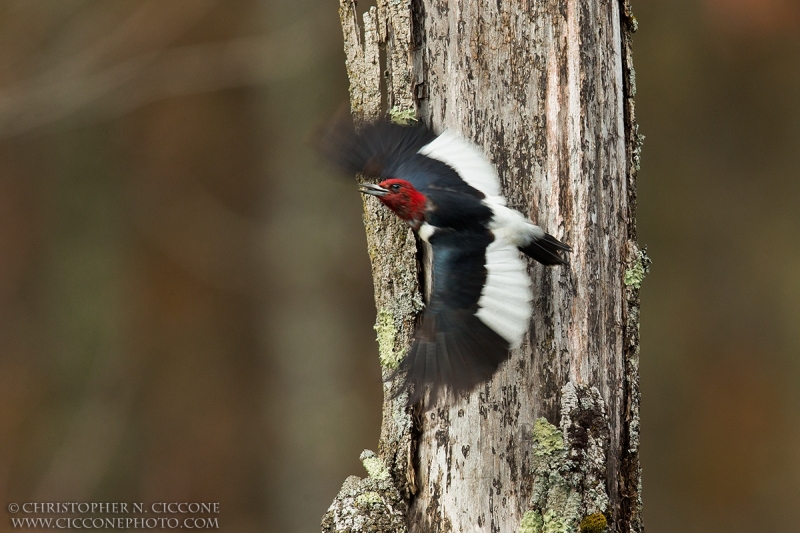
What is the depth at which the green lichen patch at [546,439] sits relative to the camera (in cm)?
209

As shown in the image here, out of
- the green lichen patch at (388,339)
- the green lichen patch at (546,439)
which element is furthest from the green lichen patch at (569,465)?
the green lichen patch at (388,339)

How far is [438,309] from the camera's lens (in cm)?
209

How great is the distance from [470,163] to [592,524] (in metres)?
1.06

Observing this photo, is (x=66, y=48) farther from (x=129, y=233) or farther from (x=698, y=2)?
(x=698, y=2)

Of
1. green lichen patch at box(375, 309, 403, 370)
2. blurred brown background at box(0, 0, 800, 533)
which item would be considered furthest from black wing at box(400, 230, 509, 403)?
blurred brown background at box(0, 0, 800, 533)

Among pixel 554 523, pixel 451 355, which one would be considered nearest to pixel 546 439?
pixel 554 523

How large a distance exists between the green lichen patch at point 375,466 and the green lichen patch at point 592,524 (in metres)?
0.59

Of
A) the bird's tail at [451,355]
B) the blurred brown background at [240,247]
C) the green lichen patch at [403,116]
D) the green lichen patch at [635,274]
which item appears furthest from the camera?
the blurred brown background at [240,247]

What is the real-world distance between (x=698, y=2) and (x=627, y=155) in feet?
10.9

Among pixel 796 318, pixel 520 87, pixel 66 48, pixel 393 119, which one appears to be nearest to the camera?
pixel 520 87

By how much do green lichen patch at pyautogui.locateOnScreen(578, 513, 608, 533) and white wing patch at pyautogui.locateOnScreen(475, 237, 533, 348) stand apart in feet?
1.62

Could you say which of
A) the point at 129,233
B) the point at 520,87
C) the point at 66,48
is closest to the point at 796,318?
the point at 520,87

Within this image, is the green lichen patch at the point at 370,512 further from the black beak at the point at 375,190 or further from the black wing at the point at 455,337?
the black beak at the point at 375,190

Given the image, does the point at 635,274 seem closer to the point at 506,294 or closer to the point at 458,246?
the point at 506,294
